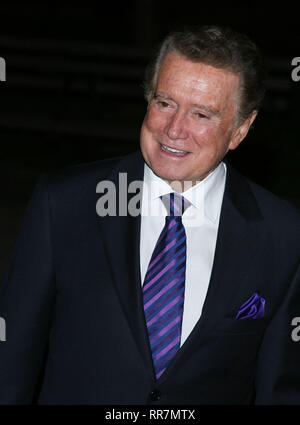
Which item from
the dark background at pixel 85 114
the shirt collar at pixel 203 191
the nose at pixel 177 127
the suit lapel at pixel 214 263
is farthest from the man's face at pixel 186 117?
the dark background at pixel 85 114

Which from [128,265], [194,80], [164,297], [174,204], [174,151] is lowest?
[164,297]

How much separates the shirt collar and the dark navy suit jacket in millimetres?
32

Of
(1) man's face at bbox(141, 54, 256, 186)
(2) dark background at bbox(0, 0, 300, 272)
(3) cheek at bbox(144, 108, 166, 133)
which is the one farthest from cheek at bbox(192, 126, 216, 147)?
(2) dark background at bbox(0, 0, 300, 272)

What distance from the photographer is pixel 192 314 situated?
2459 mm

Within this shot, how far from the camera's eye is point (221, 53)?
234 centimetres

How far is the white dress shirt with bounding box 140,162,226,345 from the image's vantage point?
2.46m

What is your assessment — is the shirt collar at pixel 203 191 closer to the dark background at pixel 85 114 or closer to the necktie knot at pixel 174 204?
the necktie knot at pixel 174 204

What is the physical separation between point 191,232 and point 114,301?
347mm

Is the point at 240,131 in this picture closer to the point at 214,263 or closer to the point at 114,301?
the point at 214,263

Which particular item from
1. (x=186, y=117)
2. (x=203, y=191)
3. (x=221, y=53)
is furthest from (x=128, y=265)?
(x=221, y=53)

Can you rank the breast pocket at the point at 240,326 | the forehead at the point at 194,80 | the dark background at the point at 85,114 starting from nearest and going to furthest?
the forehead at the point at 194,80 → the breast pocket at the point at 240,326 → the dark background at the point at 85,114

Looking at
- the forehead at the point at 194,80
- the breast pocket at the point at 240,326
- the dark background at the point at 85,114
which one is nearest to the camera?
the forehead at the point at 194,80

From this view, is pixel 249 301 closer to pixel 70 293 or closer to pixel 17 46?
pixel 70 293

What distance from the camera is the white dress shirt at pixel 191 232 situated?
2.46m
